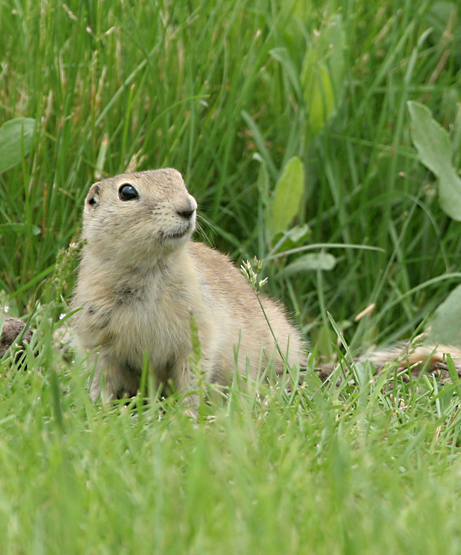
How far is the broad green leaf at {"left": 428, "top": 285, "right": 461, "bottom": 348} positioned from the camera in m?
4.23

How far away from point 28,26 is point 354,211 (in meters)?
2.11

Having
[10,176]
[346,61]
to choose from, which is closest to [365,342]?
[346,61]

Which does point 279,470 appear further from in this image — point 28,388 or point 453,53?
point 453,53

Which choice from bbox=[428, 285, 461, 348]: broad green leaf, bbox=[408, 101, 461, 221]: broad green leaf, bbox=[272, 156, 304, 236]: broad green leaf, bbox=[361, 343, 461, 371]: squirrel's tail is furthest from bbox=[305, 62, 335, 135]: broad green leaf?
bbox=[361, 343, 461, 371]: squirrel's tail

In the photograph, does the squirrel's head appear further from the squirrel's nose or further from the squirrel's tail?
the squirrel's tail

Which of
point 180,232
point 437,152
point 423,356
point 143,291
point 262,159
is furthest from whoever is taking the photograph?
point 262,159

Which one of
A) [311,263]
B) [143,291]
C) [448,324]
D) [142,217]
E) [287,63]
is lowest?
[311,263]

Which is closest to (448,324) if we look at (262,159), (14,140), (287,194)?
(287,194)

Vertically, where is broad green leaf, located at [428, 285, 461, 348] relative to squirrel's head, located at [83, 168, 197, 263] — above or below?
below

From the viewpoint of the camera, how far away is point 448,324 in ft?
13.9

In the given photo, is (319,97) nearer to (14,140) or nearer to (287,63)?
(287,63)

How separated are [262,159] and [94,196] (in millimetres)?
1410

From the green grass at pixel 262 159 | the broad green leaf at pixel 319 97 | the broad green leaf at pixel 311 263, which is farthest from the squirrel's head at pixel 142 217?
the broad green leaf at pixel 319 97

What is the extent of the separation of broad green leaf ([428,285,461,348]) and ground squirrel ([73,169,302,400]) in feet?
3.93
